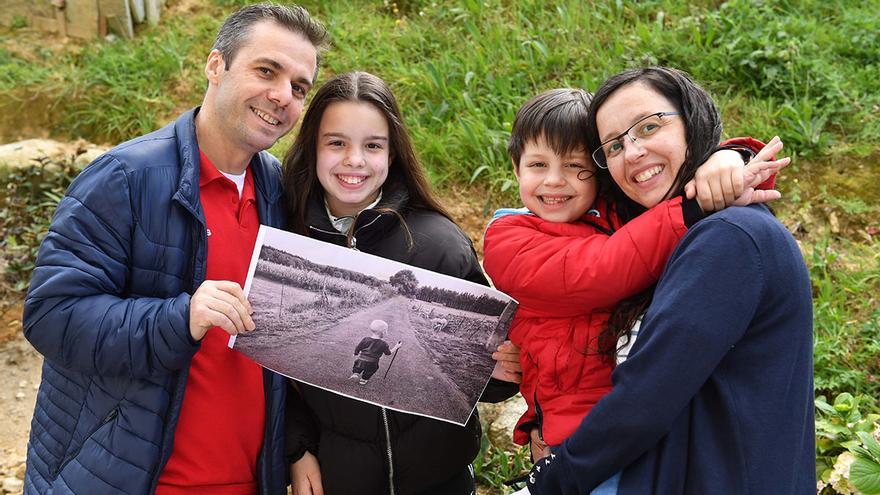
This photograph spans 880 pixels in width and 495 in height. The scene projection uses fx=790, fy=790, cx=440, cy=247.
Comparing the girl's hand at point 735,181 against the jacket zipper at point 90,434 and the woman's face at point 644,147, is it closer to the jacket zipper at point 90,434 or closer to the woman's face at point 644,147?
the woman's face at point 644,147

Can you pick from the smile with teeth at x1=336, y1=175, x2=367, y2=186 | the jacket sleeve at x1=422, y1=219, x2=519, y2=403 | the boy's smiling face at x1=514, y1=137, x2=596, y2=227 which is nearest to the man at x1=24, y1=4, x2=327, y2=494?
the smile with teeth at x1=336, y1=175, x2=367, y2=186

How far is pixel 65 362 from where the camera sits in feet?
6.65

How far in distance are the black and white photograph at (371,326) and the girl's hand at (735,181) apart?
59 centimetres

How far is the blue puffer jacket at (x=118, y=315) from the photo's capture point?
1.97 m

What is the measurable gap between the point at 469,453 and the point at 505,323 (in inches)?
21.2

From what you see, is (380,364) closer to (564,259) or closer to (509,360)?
(509,360)

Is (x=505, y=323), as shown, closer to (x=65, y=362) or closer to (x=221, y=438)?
(x=221, y=438)

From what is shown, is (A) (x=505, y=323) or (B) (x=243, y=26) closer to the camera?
(A) (x=505, y=323)

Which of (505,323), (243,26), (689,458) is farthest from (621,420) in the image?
(243,26)

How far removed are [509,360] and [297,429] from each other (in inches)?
27.0

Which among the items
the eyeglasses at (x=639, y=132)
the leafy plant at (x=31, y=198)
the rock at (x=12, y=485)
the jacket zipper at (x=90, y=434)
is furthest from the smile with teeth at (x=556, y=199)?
the leafy plant at (x=31, y=198)

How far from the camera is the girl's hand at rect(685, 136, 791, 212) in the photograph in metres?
1.66

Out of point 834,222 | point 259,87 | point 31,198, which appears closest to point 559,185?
point 259,87

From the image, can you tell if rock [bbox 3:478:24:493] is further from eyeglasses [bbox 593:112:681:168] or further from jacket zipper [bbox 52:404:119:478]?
eyeglasses [bbox 593:112:681:168]
